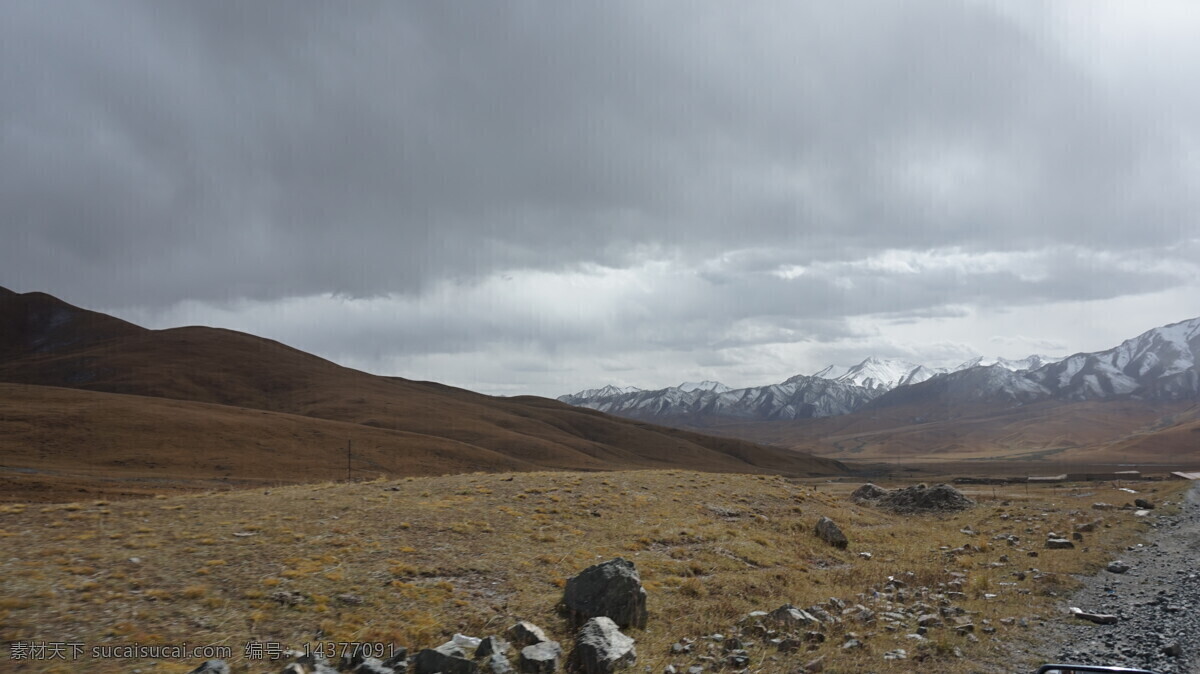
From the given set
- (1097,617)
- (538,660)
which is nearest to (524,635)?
(538,660)

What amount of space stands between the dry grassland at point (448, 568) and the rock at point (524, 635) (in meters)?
0.74

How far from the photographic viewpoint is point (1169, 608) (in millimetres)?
13633

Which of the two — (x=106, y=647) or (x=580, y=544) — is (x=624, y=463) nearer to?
(x=580, y=544)

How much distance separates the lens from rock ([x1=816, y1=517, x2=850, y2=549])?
71.5ft

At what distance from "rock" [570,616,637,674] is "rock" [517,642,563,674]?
363 mm

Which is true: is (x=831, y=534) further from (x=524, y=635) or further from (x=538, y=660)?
(x=538, y=660)

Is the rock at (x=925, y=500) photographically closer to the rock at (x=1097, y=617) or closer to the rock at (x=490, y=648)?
the rock at (x=1097, y=617)

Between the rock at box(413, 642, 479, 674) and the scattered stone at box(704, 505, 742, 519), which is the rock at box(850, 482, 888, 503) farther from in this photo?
A: the rock at box(413, 642, 479, 674)

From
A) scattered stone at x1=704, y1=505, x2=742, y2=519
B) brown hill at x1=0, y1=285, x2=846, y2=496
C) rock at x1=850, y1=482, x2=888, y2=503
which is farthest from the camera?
brown hill at x1=0, y1=285, x2=846, y2=496

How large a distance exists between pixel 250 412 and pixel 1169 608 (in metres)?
108

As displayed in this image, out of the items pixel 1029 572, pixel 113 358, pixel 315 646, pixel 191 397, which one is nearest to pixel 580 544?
pixel 315 646

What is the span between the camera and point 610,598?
1152cm

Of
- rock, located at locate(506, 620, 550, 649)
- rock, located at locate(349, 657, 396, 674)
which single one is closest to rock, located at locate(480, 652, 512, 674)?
rock, located at locate(506, 620, 550, 649)

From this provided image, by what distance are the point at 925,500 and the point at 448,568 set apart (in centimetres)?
3186
